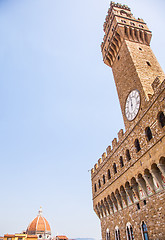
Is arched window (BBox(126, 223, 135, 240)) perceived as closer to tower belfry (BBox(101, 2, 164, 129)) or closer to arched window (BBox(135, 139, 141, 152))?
arched window (BBox(135, 139, 141, 152))

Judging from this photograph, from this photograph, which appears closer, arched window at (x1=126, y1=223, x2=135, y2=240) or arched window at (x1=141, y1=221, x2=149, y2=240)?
arched window at (x1=141, y1=221, x2=149, y2=240)

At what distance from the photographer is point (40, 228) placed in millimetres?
53750

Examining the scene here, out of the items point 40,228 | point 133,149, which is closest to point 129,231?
point 133,149

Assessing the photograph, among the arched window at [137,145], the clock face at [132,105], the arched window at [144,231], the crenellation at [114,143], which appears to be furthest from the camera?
the crenellation at [114,143]

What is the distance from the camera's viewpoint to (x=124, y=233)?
14.3 m

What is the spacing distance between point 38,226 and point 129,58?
180ft

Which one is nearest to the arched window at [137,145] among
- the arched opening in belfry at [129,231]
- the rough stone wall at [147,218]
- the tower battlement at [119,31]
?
the rough stone wall at [147,218]

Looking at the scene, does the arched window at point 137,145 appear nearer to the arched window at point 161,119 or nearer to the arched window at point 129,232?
the arched window at point 161,119

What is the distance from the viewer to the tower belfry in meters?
15.1

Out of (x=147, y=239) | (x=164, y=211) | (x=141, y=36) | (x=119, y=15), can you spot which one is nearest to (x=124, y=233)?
(x=147, y=239)

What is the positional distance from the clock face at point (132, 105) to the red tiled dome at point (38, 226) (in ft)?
171

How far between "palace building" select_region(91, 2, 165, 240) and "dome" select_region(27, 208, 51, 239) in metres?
42.2

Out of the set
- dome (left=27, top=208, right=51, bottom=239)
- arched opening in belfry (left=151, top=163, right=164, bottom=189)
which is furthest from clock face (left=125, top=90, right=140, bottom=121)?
dome (left=27, top=208, right=51, bottom=239)

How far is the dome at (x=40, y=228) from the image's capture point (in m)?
52.8
